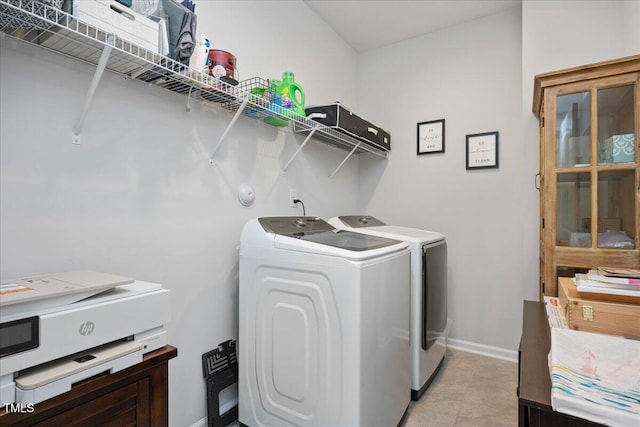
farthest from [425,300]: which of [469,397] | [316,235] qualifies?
[316,235]

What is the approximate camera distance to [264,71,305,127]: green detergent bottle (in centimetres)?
195

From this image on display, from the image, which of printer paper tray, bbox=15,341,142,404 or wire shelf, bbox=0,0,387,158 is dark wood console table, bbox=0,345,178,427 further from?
wire shelf, bbox=0,0,387,158

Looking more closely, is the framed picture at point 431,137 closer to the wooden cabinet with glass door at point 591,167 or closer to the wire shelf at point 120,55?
the wooden cabinet with glass door at point 591,167

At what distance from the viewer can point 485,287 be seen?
9.32 feet

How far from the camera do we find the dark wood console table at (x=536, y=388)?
789 mm

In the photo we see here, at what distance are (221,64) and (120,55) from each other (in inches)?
18.9

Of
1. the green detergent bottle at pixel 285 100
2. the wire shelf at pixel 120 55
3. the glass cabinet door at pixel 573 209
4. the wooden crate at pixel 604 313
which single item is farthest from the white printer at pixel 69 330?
the glass cabinet door at pixel 573 209

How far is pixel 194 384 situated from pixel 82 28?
5.42 ft

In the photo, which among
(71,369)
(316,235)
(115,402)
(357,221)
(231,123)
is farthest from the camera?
(357,221)

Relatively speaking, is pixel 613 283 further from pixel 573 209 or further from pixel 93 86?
pixel 93 86

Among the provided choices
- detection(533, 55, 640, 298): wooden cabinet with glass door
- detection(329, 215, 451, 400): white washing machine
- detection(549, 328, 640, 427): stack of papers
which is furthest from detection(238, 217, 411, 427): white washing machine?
detection(533, 55, 640, 298): wooden cabinet with glass door

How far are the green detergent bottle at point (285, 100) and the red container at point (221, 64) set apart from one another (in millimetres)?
311

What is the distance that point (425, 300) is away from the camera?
84.3 inches

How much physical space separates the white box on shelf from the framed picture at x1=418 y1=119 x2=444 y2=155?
7.96 ft
